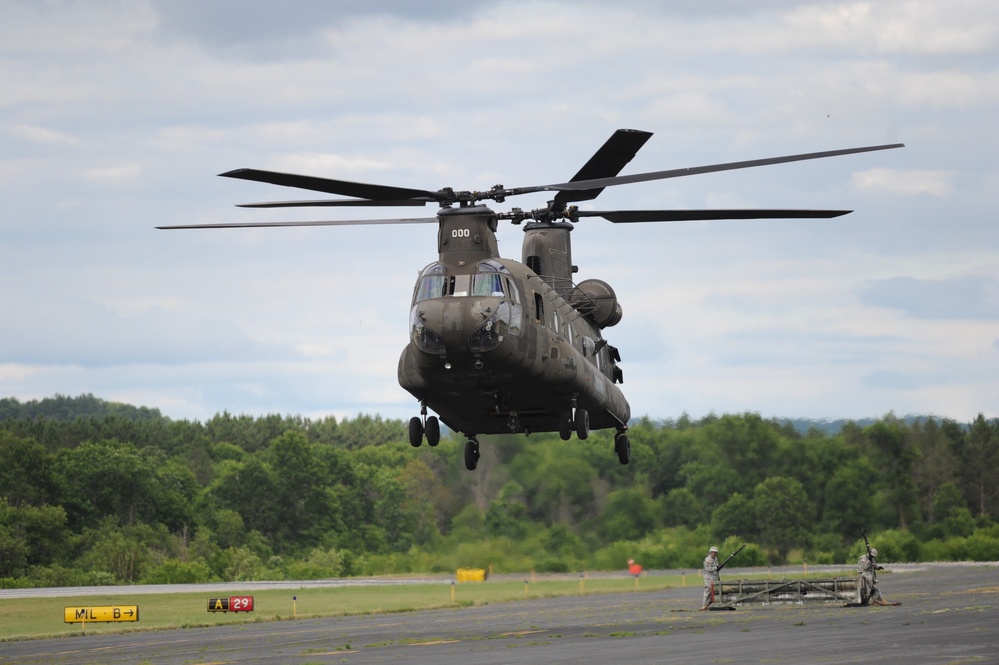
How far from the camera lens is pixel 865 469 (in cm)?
8212

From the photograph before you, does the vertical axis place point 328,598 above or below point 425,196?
below

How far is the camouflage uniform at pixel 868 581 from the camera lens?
45344 millimetres

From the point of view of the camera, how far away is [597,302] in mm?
33250

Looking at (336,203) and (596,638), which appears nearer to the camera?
(336,203)

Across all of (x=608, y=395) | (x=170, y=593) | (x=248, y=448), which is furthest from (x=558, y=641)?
(x=248, y=448)

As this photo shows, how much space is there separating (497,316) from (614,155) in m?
4.30

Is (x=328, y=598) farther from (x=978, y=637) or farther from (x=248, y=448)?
(x=248, y=448)

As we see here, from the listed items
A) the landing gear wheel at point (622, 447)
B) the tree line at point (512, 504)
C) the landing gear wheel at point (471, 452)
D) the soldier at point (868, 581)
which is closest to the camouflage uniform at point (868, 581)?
the soldier at point (868, 581)

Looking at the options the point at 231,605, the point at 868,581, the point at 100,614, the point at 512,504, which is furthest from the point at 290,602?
the point at 868,581

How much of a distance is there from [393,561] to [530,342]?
55119 mm

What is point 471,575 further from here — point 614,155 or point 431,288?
point 614,155

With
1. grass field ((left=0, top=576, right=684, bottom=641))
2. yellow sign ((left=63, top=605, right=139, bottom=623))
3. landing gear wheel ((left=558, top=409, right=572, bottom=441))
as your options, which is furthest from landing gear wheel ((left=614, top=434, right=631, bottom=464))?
yellow sign ((left=63, top=605, right=139, bottom=623))

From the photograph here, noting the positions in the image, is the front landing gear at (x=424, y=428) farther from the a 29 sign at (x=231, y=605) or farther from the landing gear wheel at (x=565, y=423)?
the a 29 sign at (x=231, y=605)

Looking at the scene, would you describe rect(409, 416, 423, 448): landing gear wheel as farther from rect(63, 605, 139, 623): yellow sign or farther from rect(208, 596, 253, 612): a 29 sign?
rect(208, 596, 253, 612): a 29 sign
